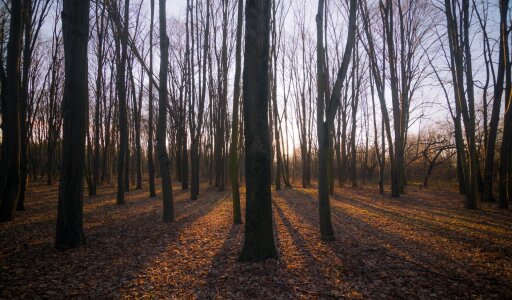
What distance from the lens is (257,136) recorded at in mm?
4297

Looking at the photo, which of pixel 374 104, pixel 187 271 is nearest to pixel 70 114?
pixel 187 271

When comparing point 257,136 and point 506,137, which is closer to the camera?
point 257,136

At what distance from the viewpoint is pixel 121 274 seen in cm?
411

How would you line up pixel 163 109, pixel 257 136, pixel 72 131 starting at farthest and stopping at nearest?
pixel 163 109 < pixel 72 131 < pixel 257 136

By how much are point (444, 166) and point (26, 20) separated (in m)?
36.4

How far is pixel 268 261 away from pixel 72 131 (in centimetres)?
460

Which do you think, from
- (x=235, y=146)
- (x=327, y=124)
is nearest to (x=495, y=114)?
(x=327, y=124)

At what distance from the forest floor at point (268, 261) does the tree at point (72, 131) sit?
0.48m

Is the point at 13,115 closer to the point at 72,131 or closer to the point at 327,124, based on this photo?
the point at 72,131

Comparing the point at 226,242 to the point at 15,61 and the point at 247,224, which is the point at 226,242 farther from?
the point at 15,61

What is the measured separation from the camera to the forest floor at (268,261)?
11.6ft

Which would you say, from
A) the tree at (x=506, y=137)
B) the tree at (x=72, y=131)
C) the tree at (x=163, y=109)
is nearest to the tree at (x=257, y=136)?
the tree at (x=72, y=131)

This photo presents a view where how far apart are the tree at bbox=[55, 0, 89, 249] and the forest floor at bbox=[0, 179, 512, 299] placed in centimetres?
48

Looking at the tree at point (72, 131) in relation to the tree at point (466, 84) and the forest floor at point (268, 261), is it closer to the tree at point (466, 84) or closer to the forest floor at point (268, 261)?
the forest floor at point (268, 261)
